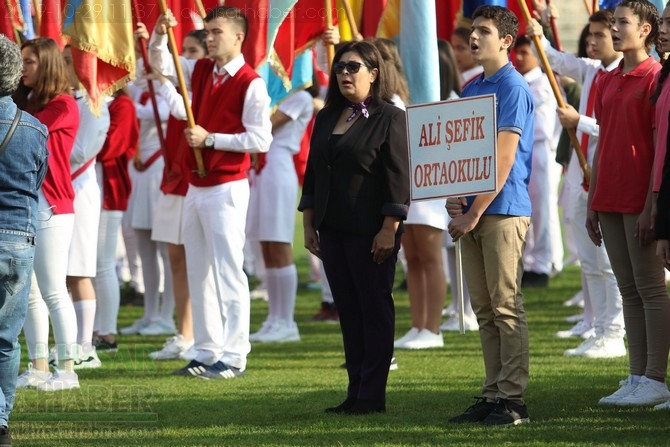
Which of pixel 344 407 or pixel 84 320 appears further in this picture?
pixel 84 320

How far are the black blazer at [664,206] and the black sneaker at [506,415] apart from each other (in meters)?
1.20

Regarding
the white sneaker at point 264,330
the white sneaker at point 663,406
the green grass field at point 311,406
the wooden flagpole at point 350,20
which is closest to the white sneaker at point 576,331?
the green grass field at point 311,406

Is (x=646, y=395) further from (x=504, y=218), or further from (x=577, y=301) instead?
(x=577, y=301)

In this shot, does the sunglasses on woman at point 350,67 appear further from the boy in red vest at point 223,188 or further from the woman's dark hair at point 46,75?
the woman's dark hair at point 46,75

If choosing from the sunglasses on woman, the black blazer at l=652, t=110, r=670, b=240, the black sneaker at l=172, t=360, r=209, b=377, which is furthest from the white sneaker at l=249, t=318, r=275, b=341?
the black blazer at l=652, t=110, r=670, b=240

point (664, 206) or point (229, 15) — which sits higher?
point (229, 15)

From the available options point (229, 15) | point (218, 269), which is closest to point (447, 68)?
point (229, 15)

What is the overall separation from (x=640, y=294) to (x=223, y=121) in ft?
10.6

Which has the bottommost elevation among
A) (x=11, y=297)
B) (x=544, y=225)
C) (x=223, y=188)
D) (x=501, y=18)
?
(x=544, y=225)

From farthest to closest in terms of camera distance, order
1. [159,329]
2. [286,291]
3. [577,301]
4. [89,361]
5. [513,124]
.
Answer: [577,301] → [159,329] → [286,291] → [89,361] → [513,124]

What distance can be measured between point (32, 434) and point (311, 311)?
22.7ft

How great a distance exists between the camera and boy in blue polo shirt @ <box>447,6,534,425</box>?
22.3ft

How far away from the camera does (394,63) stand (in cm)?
885

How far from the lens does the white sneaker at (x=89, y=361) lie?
955cm
